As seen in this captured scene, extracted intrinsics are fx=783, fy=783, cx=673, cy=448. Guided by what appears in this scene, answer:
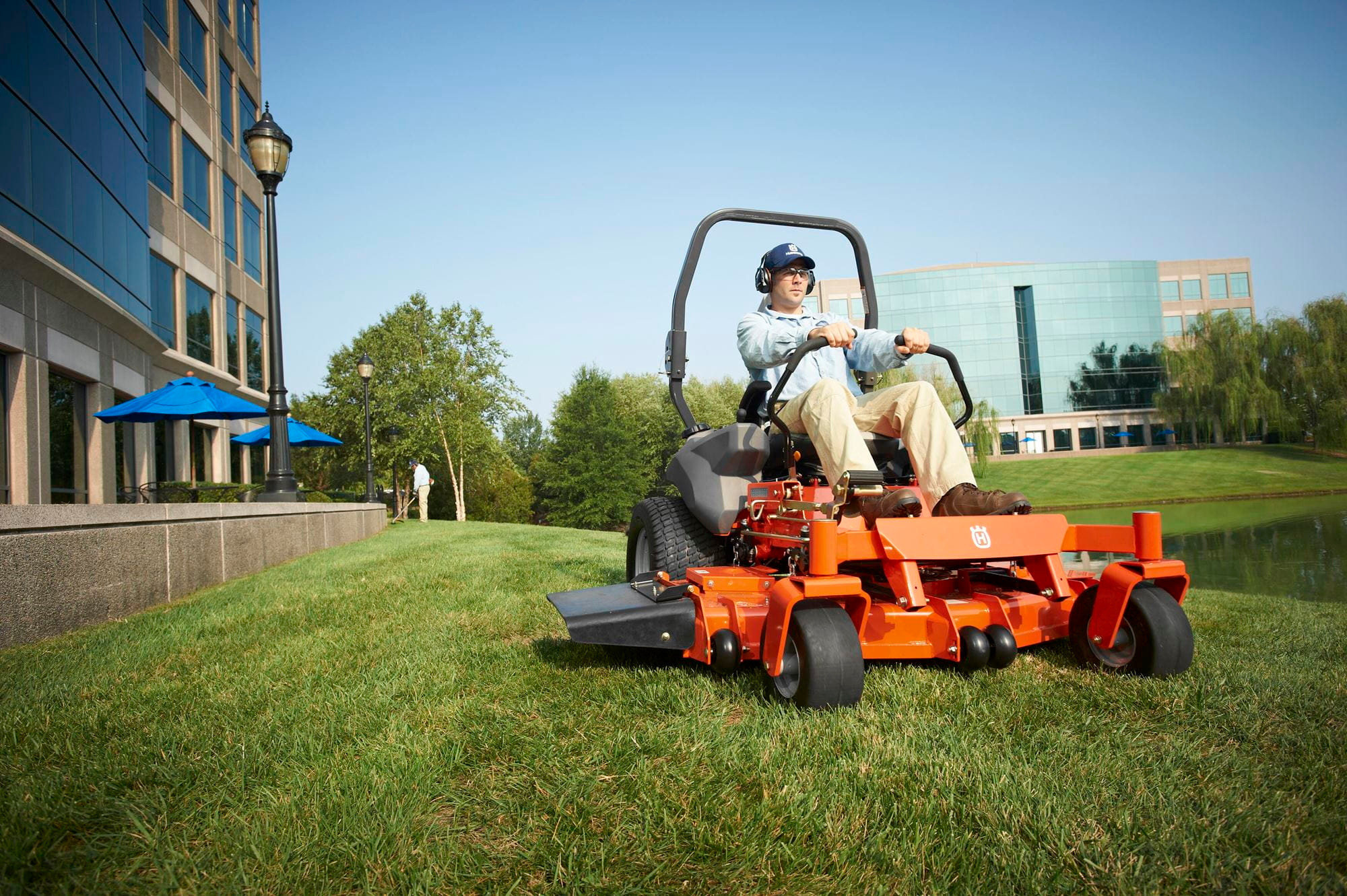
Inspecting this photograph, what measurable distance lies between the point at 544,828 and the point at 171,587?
18.2 ft

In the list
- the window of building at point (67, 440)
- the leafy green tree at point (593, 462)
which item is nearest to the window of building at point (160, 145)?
the window of building at point (67, 440)

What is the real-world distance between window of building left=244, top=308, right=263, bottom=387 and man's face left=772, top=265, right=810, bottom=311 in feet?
78.4

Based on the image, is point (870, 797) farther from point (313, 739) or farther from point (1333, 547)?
point (1333, 547)

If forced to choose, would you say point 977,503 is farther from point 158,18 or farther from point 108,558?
point 158,18

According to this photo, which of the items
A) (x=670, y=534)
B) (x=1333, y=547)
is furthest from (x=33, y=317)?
(x=1333, y=547)

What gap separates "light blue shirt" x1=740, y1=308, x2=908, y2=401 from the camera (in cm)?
394

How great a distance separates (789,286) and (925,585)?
1.82 metres

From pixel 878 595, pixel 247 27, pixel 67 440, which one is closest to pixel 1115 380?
pixel 247 27

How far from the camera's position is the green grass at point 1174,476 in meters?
36.0

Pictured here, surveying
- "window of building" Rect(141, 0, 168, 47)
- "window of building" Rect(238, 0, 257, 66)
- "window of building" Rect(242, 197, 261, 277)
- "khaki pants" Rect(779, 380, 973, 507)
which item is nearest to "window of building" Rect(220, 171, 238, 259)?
"window of building" Rect(242, 197, 261, 277)

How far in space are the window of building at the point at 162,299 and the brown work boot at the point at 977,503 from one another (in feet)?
59.6

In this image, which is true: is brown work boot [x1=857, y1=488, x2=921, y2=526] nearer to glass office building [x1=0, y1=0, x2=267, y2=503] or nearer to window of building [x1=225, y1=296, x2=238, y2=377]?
glass office building [x1=0, y1=0, x2=267, y2=503]

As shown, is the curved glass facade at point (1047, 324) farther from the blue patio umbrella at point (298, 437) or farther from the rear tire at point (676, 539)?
the rear tire at point (676, 539)

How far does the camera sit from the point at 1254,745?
218 cm
